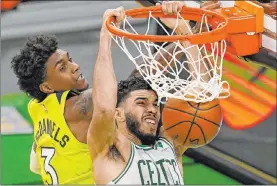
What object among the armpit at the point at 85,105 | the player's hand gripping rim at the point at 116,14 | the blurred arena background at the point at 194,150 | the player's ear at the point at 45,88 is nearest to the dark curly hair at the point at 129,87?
the armpit at the point at 85,105

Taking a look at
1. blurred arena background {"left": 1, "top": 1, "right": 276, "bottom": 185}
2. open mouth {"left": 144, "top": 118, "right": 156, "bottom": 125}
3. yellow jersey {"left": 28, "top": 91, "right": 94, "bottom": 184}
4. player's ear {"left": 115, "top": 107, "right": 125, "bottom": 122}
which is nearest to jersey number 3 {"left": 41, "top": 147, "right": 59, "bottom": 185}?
yellow jersey {"left": 28, "top": 91, "right": 94, "bottom": 184}

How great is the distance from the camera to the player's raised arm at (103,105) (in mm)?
3539

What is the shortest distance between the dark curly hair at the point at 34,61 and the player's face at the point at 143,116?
1.84ft

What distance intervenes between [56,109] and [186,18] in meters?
0.86

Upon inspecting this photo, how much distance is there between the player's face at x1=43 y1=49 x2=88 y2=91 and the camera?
13.4ft

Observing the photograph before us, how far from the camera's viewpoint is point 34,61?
13.4 feet

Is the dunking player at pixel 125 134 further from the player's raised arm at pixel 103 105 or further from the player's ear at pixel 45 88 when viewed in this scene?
the player's ear at pixel 45 88

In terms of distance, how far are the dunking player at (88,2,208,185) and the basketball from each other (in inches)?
4.2

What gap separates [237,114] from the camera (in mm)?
6699

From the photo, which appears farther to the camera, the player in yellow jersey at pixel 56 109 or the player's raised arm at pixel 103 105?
the player in yellow jersey at pixel 56 109

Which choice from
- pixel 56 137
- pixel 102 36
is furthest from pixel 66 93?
pixel 102 36

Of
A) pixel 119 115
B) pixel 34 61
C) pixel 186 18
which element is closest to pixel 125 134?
pixel 119 115

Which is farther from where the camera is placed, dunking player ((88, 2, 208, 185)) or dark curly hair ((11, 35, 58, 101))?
dark curly hair ((11, 35, 58, 101))

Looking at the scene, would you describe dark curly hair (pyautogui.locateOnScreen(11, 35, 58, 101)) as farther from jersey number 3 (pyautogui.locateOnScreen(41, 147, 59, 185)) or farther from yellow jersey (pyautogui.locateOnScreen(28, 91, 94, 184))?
jersey number 3 (pyautogui.locateOnScreen(41, 147, 59, 185))
